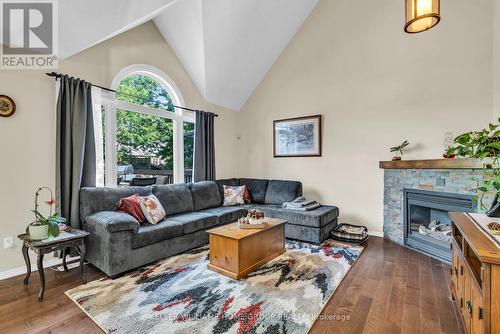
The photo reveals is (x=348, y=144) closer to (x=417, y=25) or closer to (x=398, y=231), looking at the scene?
(x=398, y=231)

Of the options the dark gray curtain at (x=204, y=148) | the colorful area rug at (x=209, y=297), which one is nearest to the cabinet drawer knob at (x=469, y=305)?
the colorful area rug at (x=209, y=297)

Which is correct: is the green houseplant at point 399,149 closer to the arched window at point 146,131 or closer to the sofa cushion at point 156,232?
the sofa cushion at point 156,232

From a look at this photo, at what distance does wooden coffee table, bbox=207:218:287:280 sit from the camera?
2.47m

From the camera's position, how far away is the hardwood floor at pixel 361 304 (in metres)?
1.77

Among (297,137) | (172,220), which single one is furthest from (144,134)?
(297,137)

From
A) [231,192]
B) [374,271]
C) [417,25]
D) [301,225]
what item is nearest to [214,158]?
[231,192]

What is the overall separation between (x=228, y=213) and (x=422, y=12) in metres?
3.15

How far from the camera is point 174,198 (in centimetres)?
366

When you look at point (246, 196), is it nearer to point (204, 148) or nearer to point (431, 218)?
point (204, 148)

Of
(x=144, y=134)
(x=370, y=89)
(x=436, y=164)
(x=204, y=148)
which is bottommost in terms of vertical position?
(x=436, y=164)

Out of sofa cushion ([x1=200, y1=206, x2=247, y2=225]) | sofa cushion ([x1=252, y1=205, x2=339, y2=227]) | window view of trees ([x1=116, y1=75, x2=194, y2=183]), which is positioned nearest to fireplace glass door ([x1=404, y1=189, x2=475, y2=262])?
sofa cushion ([x1=252, y1=205, x2=339, y2=227])

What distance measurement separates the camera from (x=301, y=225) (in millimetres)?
3586

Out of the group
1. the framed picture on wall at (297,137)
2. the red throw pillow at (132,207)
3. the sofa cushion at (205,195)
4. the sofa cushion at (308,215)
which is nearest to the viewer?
the red throw pillow at (132,207)

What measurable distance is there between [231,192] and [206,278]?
211 centimetres
